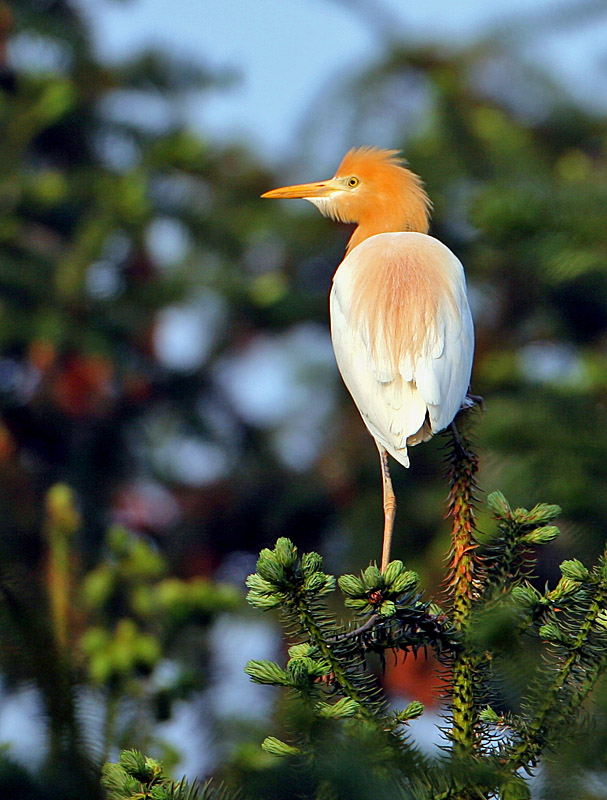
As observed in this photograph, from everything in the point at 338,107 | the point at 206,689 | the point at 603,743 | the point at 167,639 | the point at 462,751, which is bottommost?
the point at 603,743

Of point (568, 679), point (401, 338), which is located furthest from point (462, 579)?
point (401, 338)

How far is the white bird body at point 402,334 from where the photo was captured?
220cm

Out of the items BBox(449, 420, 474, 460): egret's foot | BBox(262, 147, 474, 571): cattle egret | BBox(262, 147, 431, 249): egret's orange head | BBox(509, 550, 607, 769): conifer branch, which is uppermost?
BBox(262, 147, 431, 249): egret's orange head

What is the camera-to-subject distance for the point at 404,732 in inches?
52.6

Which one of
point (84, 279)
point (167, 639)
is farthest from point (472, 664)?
point (84, 279)

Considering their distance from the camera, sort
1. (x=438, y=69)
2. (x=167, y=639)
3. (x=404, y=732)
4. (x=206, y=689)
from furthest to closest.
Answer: (x=438, y=69), (x=167, y=639), (x=206, y=689), (x=404, y=732)

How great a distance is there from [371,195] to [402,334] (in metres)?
0.83

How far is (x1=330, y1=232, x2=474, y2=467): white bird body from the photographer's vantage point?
86.7 inches

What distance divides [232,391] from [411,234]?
2.91 m

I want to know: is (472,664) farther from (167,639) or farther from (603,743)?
(167,639)

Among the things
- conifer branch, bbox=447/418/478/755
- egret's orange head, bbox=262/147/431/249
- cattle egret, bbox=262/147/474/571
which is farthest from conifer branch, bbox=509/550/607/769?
egret's orange head, bbox=262/147/431/249

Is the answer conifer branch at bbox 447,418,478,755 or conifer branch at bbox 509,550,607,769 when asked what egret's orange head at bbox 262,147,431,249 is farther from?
conifer branch at bbox 509,550,607,769

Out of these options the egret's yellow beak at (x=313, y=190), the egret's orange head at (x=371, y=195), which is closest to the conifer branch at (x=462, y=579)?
the egret's orange head at (x=371, y=195)

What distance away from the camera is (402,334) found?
239 cm
